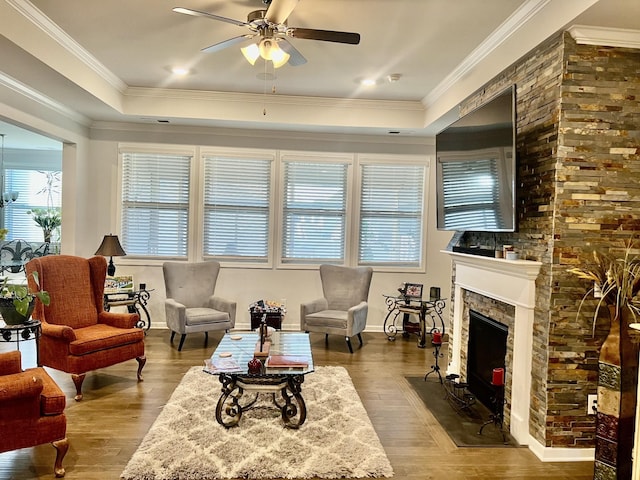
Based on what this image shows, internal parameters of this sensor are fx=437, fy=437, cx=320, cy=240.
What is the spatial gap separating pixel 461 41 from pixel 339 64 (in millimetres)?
1151

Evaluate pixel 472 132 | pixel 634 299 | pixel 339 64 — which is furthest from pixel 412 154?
pixel 634 299

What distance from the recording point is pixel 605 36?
267cm

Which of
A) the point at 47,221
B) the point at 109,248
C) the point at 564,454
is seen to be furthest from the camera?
the point at 47,221

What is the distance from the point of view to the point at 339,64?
13.8 ft

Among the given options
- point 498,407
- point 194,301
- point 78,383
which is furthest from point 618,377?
point 194,301

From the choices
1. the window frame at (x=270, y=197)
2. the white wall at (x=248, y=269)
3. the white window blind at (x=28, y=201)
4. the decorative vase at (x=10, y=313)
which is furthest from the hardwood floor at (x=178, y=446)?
the white window blind at (x=28, y=201)

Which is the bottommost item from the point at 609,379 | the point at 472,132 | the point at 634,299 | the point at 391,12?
the point at 609,379

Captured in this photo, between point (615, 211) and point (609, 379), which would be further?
point (615, 211)

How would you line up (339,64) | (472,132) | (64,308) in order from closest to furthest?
(472,132) → (64,308) → (339,64)

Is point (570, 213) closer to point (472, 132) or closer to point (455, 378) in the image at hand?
point (472, 132)

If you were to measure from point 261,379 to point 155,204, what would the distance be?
3691mm

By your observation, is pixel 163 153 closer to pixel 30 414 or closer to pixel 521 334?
pixel 30 414

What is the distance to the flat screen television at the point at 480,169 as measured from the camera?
2908 millimetres

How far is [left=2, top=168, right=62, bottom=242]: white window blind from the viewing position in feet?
28.9
